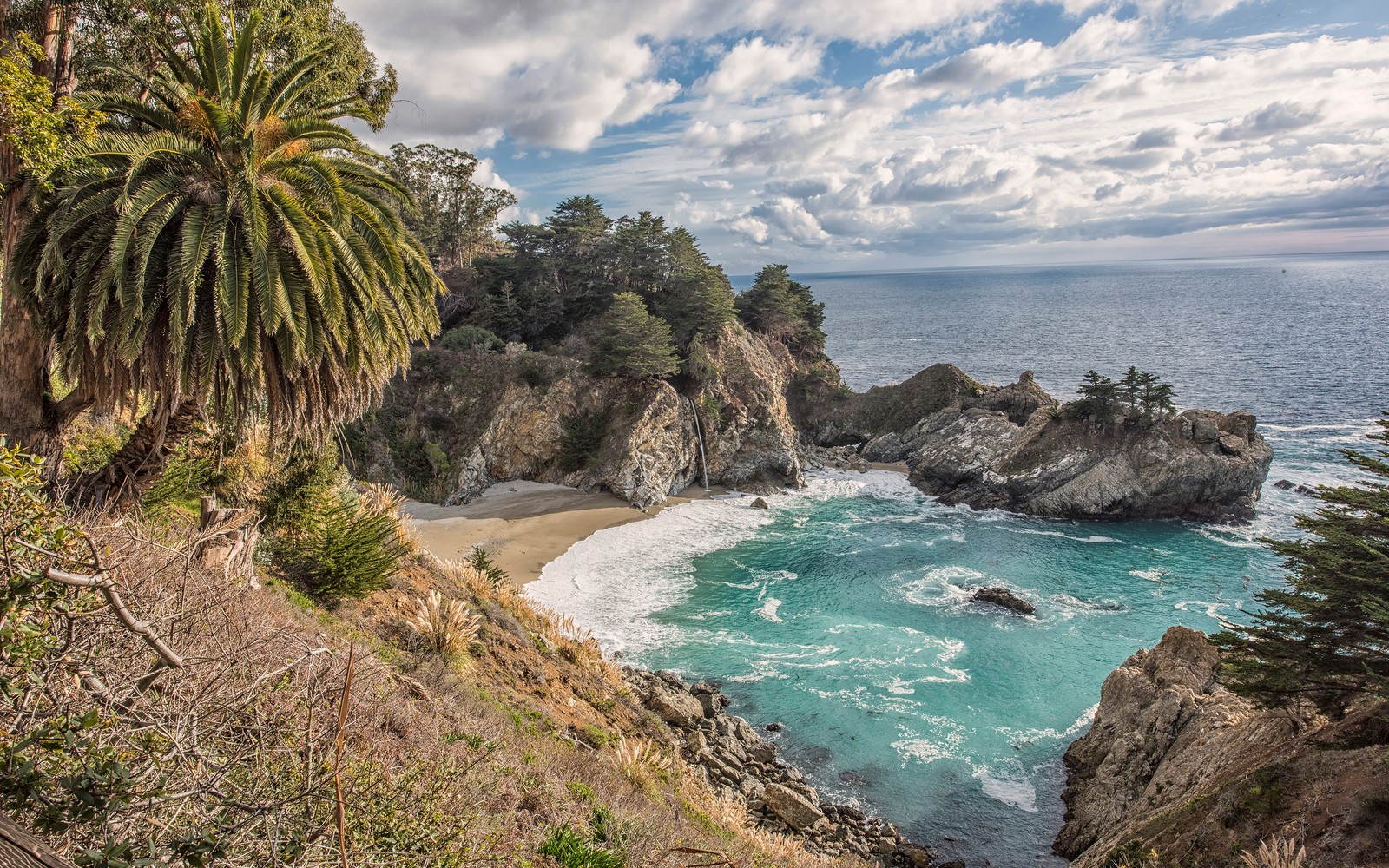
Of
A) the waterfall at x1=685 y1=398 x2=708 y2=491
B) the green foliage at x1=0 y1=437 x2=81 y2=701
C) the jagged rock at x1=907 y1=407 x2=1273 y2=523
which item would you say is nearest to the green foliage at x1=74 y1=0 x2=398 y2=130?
the green foliage at x1=0 y1=437 x2=81 y2=701

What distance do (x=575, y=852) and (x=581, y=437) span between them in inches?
1232

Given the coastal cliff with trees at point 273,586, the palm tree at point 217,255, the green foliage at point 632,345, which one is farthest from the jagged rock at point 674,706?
the green foliage at point 632,345

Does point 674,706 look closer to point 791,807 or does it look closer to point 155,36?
point 791,807

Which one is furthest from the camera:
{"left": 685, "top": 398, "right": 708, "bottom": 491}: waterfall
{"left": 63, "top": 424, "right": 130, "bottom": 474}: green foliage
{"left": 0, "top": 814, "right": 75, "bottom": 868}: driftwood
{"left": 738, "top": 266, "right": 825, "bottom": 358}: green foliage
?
{"left": 738, "top": 266, "right": 825, "bottom": 358}: green foliage

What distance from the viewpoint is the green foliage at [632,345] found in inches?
1454

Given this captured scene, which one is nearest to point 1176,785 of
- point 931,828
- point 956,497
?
point 931,828

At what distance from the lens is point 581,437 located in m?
36.8

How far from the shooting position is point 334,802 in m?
4.72

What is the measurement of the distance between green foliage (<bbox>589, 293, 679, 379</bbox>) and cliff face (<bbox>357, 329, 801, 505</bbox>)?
3.76ft

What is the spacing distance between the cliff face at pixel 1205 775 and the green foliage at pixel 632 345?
26432 mm

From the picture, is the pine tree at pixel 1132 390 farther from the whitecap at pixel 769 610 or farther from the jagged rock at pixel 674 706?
the jagged rock at pixel 674 706

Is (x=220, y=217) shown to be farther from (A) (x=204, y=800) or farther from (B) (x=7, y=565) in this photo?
(A) (x=204, y=800)

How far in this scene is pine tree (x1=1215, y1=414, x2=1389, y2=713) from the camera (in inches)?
427

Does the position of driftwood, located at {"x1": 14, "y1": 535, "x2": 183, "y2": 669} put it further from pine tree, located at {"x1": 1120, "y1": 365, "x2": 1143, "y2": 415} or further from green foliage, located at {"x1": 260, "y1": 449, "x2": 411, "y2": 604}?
pine tree, located at {"x1": 1120, "y1": 365, "x2": 1143, "y2": 415}
